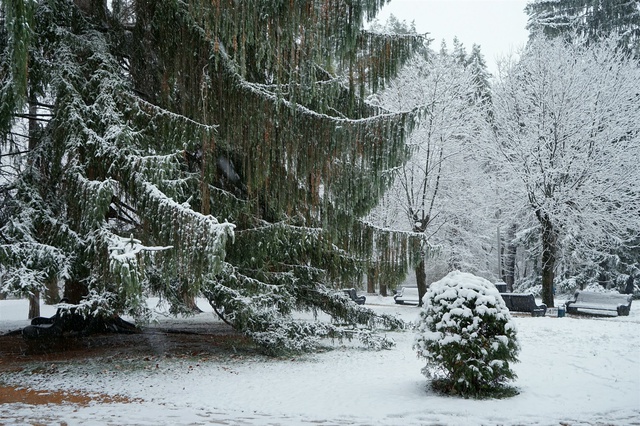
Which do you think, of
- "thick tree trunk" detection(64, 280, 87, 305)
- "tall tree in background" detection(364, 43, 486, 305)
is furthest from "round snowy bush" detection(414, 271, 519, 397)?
"tall tree in background" detection(364, 43, 486, 305)

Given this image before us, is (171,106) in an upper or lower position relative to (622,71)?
lower

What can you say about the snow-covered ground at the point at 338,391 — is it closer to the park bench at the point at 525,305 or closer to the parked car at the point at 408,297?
the park bench at the point at 525,305

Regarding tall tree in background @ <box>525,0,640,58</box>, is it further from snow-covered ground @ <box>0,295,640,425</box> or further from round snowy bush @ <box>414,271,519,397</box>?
round snowy bush @ <box>414,271,519,397</box>

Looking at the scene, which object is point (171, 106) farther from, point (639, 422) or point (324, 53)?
point (639, 422)

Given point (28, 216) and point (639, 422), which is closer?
point (639, 422)

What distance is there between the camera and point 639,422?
5477 mm

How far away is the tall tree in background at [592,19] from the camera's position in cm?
2734

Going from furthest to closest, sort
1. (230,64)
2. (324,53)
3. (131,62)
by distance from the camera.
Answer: (131,62)
(230,64)
(324,53)

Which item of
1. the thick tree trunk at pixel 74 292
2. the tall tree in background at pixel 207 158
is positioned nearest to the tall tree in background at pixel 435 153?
the tall tree in background at pixel 207 158

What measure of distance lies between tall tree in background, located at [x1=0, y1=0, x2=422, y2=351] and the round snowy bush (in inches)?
108

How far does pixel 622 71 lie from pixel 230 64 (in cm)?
1709

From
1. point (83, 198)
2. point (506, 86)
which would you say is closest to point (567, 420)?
point (83, 198)

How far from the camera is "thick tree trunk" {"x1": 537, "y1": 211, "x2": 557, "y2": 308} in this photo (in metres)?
18.9

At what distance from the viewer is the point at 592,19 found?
2888cm
